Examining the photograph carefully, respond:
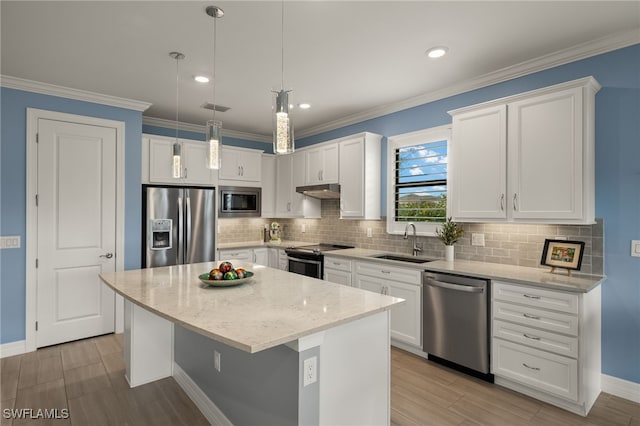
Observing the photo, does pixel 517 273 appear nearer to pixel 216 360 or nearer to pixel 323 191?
pixel 216 360

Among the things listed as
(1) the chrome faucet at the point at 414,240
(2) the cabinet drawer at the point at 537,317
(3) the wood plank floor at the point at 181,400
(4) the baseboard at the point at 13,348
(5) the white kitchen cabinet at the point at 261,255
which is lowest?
(3) the wood plank floor at the point at 181,400

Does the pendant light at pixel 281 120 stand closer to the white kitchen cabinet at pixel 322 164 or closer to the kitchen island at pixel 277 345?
the kitchen island at pixel 277 345

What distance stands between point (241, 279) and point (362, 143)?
255 cm

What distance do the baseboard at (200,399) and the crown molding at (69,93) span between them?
9.72 ft

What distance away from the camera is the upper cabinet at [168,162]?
4281 millimetres

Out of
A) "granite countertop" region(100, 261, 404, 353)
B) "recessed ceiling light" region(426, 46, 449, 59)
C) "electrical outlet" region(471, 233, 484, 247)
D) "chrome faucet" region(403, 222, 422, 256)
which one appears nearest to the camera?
"granite countertop" region(100, 261, 404, 353)

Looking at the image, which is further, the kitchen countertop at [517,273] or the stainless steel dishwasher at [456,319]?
the stainless steel dishwasher at [456,319]

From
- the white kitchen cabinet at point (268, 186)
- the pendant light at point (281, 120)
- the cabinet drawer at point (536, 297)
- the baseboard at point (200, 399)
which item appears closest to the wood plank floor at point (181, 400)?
the baseboard at point (200, 399)

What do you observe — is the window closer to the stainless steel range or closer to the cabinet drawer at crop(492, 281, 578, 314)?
the stainless steel range

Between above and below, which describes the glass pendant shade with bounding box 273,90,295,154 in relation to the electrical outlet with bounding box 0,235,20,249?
above

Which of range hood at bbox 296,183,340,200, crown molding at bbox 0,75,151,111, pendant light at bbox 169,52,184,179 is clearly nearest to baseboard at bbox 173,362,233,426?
pendant light at bbox 169,52,184,179

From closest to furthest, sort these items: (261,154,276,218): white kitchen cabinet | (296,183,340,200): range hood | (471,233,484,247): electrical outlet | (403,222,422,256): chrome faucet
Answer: (471,233,484,247): electrical outlet → (403,222,422,256): chrome faucet → (296,183,340,200): range hood → (261,154,276,218): white kitchen cabinet

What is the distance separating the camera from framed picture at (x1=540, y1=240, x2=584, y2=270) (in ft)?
8.58

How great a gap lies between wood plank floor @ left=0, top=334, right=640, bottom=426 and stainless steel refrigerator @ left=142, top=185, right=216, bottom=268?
1347 mm
